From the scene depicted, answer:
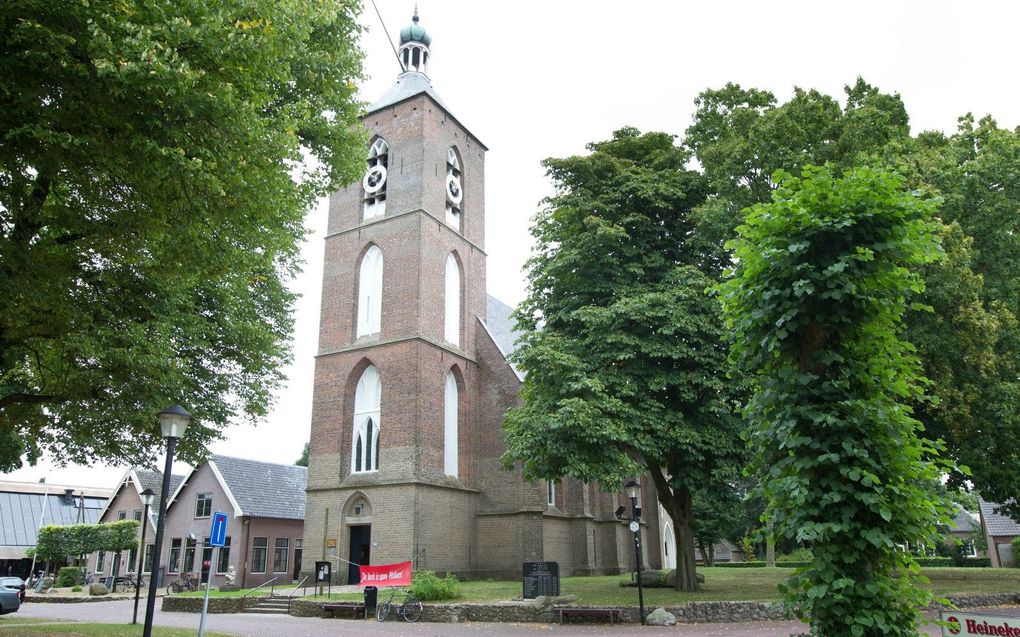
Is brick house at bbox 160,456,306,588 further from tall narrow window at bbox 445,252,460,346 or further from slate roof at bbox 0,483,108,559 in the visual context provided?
slate roof at bbox 0,483,108,559

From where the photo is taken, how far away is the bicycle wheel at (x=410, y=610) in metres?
18.3

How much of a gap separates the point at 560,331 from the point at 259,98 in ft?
45.0

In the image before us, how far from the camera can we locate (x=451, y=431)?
2973cm

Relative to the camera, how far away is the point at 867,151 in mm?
17484

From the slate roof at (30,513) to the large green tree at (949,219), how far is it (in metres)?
55.4

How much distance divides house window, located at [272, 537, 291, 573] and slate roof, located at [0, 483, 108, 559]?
1009 inches

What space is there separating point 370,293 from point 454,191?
667cm

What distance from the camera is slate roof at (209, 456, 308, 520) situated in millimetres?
36250

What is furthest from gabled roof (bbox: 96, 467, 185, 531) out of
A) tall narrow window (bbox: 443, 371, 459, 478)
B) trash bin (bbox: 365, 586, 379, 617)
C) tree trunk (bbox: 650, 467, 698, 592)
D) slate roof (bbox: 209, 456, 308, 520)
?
tree trunk (bbox: 650, 467, 698, 592)

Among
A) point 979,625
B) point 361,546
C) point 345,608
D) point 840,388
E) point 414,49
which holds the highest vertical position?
point 414,49

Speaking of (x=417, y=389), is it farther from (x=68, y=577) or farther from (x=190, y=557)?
(x=68, y=577)

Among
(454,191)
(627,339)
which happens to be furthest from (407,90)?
(627,339)

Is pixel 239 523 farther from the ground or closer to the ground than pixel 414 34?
closer to the ground

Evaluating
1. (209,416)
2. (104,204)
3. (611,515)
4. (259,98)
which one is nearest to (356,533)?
(209,416)
